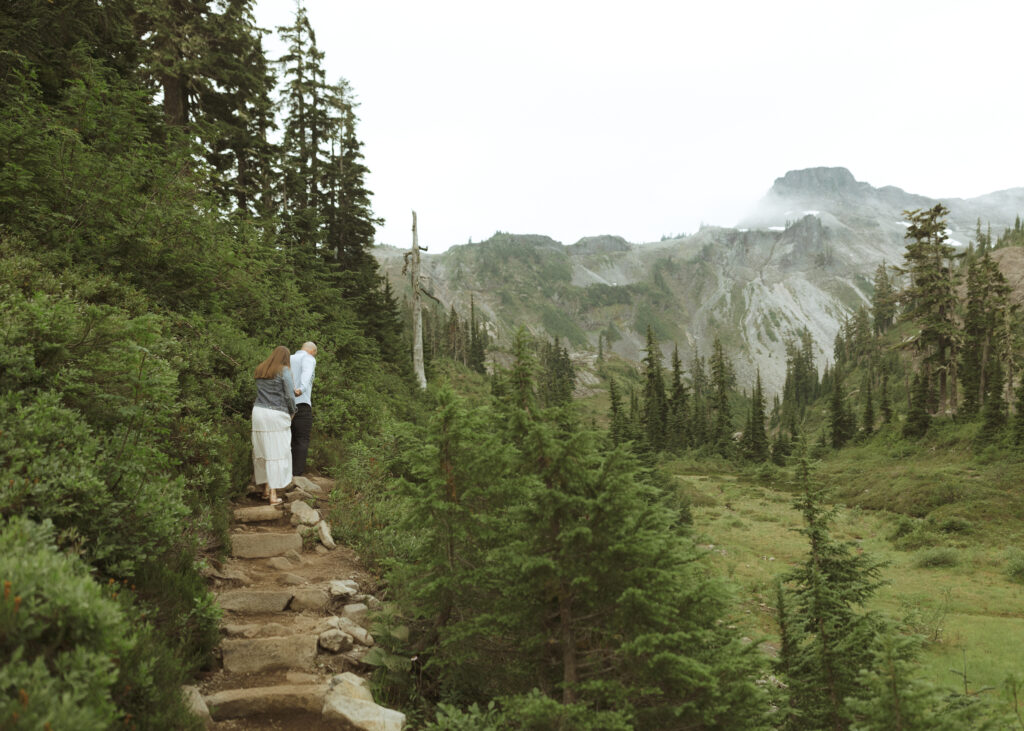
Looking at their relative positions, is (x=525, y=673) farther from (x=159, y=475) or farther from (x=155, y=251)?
(x=155, y=251)

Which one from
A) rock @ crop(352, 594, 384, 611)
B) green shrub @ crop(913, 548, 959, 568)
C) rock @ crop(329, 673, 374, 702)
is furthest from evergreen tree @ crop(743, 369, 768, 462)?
rock @ crop(329, 673, 374, 702)

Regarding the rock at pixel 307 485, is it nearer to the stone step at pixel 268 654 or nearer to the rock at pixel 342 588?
the rock at pixel 342 588

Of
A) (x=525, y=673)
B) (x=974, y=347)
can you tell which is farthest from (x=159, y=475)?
→ (x=974, y=347)

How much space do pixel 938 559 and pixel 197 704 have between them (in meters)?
23.3

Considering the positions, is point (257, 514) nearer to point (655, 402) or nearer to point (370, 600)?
point (370, 600)

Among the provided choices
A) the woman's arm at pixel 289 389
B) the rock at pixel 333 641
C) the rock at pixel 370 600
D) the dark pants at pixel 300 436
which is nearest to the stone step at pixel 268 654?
the rock at pixel 333 641

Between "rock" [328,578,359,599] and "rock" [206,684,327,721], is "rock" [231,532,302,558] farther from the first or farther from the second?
"rock" [206,684,327,721]

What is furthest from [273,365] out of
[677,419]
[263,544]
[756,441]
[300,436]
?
[677,419]

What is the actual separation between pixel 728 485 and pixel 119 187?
43.2 meters

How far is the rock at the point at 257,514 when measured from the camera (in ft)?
23.3

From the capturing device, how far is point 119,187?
851 cm

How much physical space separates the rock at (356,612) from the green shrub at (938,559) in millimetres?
21135

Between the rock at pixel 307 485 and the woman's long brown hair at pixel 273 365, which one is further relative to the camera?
the rock at pixel 307 485

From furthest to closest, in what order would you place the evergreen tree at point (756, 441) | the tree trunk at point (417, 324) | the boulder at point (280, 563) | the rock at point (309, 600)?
1. the evergreen tree at point (756, 441)
2. the tree trunk at point (417, 324)
3. the boulder at point (280, 563)
4. the rock at point (309, 600)
